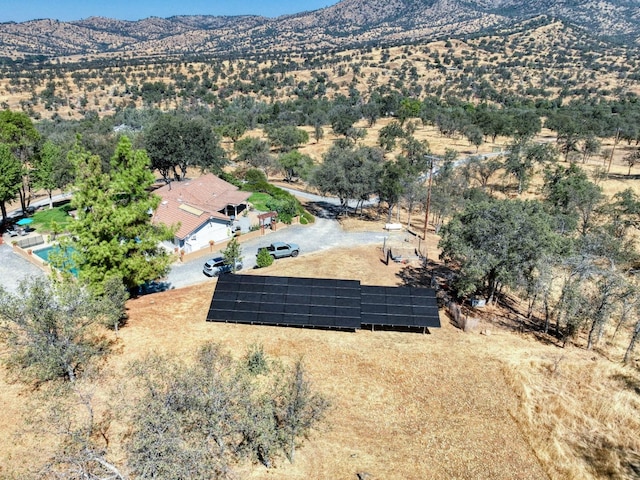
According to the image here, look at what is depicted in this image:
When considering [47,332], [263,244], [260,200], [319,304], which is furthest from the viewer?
[260,200]

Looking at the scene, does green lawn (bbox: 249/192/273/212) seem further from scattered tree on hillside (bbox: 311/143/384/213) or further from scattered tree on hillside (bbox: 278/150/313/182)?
scattered tree on hillside (bbox: 278/150/313/182)

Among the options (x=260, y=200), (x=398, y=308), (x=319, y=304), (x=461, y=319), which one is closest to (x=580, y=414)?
(x=461, y=319)

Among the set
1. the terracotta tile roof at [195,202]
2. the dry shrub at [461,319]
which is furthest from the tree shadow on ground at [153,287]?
the dry shrub at [461,319]

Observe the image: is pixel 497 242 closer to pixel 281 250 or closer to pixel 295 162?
pixel 281 250

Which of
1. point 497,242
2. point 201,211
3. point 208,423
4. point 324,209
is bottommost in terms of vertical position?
point 324,209

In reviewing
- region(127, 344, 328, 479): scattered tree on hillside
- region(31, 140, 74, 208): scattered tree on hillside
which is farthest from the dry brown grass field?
region(31, 140, 74, 208): scattered tree on hillside

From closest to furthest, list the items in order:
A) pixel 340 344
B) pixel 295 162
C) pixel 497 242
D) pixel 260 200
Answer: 1. pixel 340 344
2. pixel 497 242
3. pixel 260 200
4. pixel 295 162
